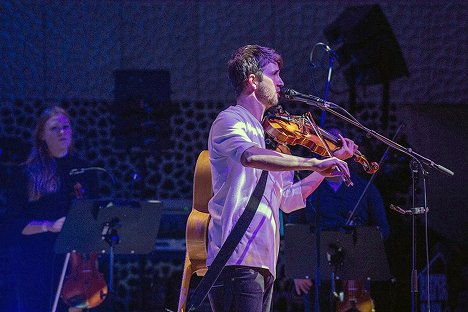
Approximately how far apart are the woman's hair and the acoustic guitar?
2186 millimetres

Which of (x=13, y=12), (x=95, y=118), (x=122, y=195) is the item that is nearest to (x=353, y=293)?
(x=122, y=195)

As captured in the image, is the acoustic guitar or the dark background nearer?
the acoustic guitar

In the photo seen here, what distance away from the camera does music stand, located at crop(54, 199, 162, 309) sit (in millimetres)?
4996

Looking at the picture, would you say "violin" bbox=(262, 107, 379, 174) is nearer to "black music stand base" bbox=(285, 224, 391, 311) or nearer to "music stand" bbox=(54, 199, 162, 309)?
"black music stand base" bbox=(285, 224, 391, 311)

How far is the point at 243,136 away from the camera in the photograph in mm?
2916

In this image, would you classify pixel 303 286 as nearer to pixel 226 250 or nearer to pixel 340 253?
pixel 340 253

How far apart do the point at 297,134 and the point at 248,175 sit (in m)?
0.32

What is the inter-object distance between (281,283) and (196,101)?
2155mm

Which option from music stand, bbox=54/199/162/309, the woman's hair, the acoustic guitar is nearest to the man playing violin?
the acoustic guitar

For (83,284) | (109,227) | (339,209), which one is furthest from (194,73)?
(83,284)

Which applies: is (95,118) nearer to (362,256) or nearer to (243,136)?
(362,256)

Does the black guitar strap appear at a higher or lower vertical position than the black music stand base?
higher

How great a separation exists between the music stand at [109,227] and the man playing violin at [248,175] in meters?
2.20

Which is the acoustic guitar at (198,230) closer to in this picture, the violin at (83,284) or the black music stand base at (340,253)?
the black music stand base at (340,253)
